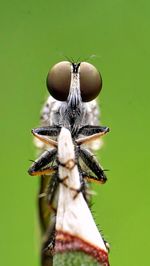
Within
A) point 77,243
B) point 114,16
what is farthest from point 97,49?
point 77,243

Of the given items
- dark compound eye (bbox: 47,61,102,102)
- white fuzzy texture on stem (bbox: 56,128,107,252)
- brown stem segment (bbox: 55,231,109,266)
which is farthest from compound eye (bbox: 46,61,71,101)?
brown stem segment (bbox: 55,231,109,266)

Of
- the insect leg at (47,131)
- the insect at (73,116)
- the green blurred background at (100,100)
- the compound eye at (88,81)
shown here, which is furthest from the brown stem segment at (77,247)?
the green blurred background at (100,100)

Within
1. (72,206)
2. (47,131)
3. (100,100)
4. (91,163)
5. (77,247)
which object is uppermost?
(100,100)

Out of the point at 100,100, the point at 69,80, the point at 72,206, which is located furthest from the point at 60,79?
the point at 100,100

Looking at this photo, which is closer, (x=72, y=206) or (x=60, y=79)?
(x=72, y=206)

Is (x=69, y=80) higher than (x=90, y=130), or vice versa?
(x=69, y=80)

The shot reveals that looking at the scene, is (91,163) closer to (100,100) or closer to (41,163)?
(41,163)
